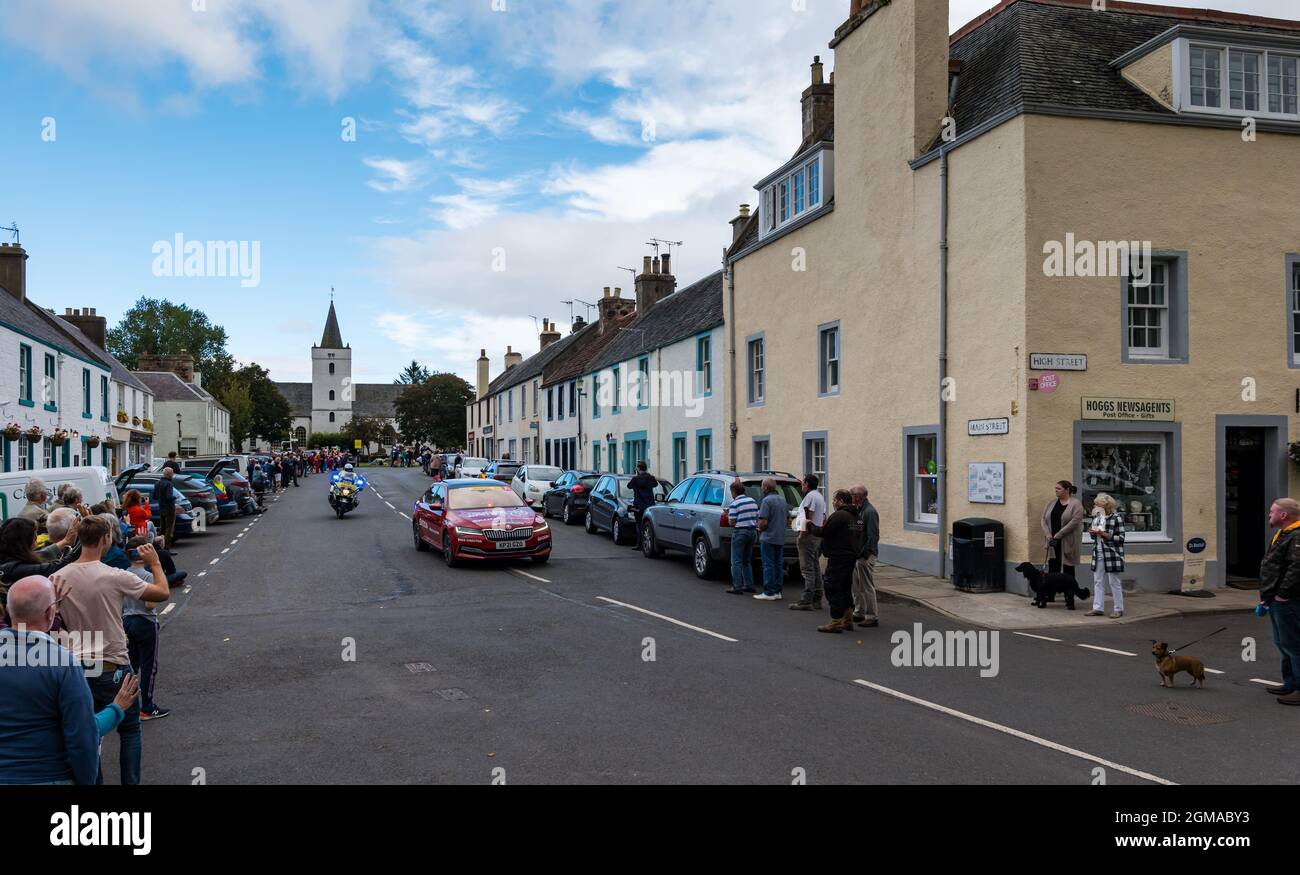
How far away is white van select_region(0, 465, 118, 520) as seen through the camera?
14.5 metres

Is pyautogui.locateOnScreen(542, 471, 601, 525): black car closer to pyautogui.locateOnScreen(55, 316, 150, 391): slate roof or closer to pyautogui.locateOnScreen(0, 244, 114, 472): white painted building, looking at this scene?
pyautogui.locateOnScreen(0, 244, 114, 472): white painted building

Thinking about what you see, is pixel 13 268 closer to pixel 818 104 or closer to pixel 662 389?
pixel 662 389

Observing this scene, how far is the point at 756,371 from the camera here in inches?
935

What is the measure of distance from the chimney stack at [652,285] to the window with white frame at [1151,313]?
24.3m

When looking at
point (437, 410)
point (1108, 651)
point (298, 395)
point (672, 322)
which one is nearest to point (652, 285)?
point (672, 322)

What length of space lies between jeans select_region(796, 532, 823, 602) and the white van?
10705 mm

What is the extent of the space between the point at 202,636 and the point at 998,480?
1130 centimetres

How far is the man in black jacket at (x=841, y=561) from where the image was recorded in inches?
440

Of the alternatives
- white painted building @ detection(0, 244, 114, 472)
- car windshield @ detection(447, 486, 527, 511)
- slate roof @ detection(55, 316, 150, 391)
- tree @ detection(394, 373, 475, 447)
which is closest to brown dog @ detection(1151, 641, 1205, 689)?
car windshield @ detection(447, 486, 527, 511)

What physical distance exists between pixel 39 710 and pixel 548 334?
57.9 meters

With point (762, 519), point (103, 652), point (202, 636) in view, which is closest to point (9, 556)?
point (103, 652)

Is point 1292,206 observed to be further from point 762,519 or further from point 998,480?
point 762,519

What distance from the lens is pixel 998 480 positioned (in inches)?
564

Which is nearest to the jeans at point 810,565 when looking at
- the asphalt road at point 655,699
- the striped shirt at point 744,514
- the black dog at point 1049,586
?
the asphalt road at point 655,699
